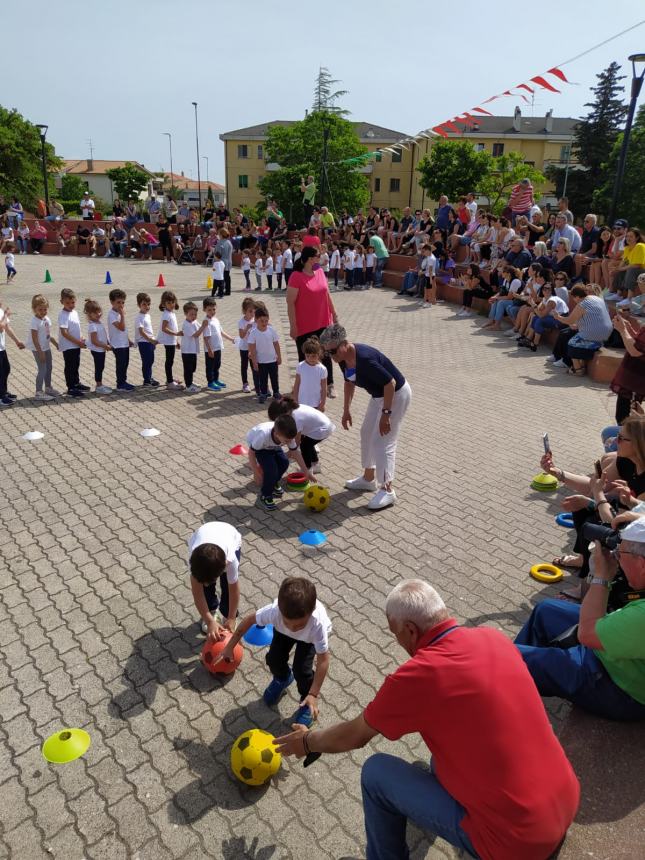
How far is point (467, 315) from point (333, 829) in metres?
15.8

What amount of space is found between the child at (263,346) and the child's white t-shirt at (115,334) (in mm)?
2236

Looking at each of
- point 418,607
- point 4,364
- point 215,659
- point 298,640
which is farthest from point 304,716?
point 4,364

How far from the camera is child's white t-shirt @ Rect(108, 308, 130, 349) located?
962 centimetres

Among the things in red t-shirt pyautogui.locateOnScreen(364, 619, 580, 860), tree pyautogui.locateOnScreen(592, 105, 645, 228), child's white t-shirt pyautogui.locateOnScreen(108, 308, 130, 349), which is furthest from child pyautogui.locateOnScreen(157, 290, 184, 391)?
tree pyautogui.locateOnScreen(592, 105, 645, 228)

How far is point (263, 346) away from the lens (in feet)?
30.1

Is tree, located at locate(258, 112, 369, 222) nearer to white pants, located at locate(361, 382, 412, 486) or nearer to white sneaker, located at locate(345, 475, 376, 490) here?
white sneaker, located at locate(345, 475, 376, 490)

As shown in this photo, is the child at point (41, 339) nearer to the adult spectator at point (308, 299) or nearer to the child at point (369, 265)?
the adult spectator at point (308, 299)

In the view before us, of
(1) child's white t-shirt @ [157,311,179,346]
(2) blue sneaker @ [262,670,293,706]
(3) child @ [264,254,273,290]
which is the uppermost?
(3) child @ [264,254,273,290]

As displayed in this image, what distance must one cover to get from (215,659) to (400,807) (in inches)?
73.3

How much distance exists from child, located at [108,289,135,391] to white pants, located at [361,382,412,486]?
201 inches

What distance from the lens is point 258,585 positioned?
203 inches

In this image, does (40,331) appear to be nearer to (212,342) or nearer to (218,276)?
(212,342)

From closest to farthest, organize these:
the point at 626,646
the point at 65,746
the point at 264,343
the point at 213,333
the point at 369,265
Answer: the point at 626,646, the point at 65,746, the point at 264,343, the point at 213,333, the point at 369,265

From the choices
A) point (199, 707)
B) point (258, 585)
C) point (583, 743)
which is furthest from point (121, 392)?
point (583, 743)
